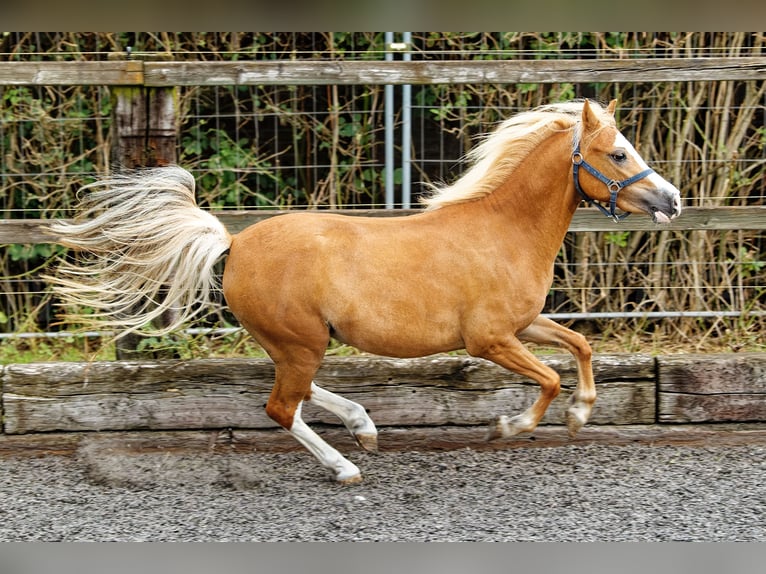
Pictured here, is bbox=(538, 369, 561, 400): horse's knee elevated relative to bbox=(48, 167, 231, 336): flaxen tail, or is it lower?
lower

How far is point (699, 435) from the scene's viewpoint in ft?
17.0

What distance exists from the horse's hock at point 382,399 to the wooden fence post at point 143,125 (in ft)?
3.84

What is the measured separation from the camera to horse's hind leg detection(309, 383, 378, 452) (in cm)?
470

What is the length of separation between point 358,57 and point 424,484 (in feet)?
10.6

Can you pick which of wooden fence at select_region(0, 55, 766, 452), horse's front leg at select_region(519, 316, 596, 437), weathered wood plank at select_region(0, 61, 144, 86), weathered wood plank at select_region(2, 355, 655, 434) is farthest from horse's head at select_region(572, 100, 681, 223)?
weathered wood plank at select_region(0, 61, 144, 86)

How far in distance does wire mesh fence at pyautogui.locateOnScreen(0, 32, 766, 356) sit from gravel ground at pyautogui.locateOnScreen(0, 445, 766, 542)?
1.62 metres

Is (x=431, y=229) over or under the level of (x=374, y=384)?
over

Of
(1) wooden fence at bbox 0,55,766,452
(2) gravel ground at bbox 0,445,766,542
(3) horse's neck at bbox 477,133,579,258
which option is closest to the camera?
(2) gravel ground at bbox 0,445,766,542

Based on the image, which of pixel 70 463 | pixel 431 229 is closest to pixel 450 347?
pixel 431 229

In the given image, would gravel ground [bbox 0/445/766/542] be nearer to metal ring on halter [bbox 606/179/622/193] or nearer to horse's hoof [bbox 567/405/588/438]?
horse's hoof [bbox 567/405/588/438]

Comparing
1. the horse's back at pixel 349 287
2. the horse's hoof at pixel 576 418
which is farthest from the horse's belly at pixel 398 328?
the horse's hoof at pixel 576 418

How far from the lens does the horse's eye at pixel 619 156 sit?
162 inches

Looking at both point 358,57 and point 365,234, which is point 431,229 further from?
point 358,57

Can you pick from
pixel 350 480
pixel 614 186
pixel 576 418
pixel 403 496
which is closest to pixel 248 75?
pixel 614 186
